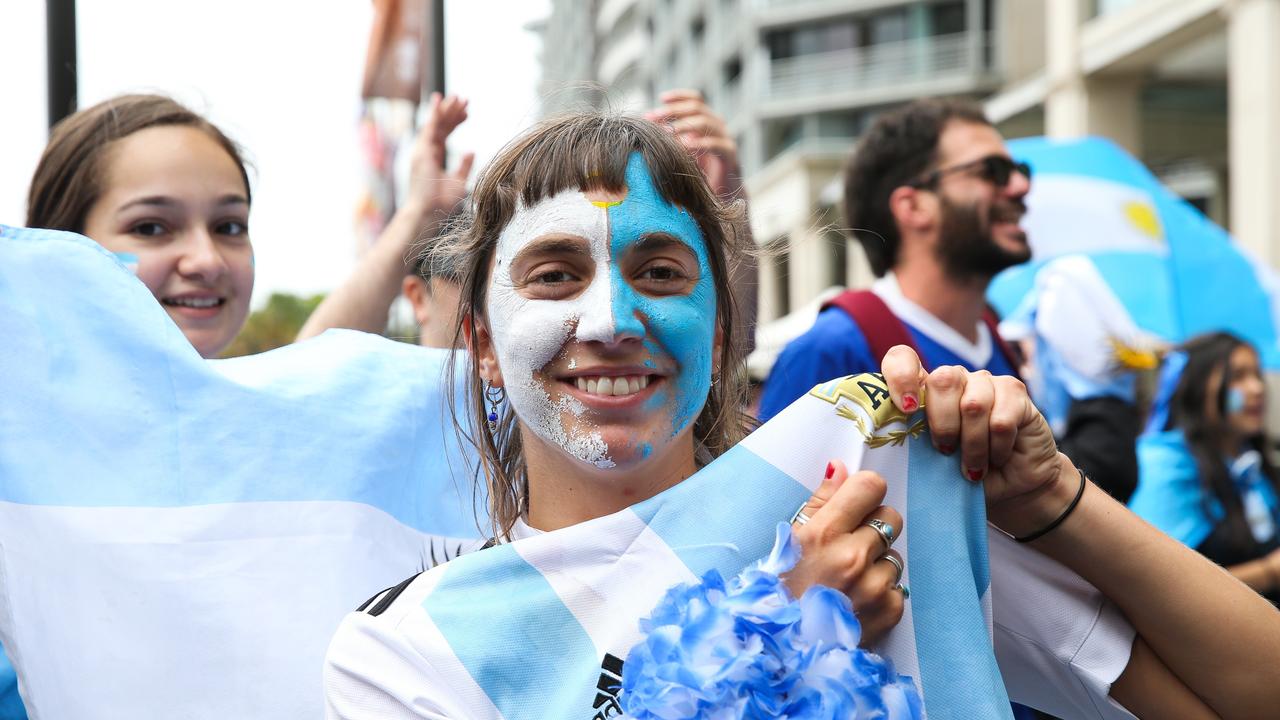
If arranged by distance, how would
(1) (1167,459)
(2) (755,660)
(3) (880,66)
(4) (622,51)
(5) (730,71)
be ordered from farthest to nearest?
(4) (622,51)
(5) (730,71)
(3) (880,66)
(1) (1167,459)
(2) (755,660)

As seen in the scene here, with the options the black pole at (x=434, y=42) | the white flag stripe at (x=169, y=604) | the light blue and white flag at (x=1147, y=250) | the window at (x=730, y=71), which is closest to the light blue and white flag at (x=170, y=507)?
the white flag stripe at (x=169, y=604)

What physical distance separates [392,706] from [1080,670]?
0.92 meters

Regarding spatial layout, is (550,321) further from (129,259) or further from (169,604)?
(129,259)

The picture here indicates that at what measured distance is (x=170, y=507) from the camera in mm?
2156

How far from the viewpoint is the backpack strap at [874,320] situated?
3.25 metres

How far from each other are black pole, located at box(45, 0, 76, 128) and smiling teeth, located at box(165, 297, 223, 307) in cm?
82

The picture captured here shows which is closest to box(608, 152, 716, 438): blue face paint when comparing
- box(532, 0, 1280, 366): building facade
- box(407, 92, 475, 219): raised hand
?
box(532, 0, 1280, 366): building facade

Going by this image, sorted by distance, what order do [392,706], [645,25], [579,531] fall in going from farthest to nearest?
1. [645,25]
2. [579,531]
3. [392,706]

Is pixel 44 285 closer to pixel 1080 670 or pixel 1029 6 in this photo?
pixel 1080 670

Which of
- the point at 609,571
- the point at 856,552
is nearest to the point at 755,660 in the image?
the point at 856,552

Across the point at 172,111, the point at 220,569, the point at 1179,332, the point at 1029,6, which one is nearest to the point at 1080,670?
the point at 220,569

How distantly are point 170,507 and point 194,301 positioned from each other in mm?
696

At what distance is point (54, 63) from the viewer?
10.4 feet

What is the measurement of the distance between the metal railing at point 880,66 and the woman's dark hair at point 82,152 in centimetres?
3718
